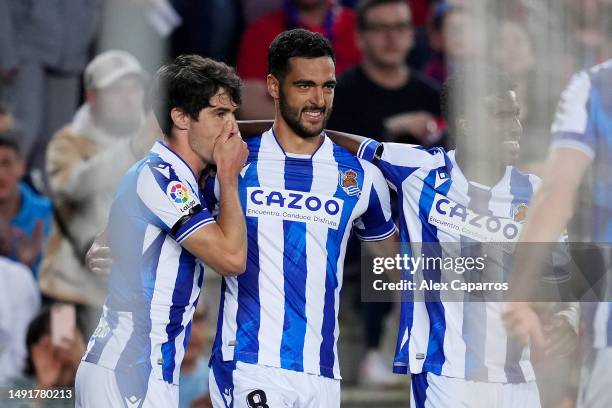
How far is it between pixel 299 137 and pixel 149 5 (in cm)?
73

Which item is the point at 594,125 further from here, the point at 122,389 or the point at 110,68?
the point at 110,68

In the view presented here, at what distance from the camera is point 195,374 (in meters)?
5.79

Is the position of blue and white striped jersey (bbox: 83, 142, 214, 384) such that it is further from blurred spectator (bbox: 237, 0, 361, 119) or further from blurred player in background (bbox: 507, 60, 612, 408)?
blurred spectator (bbox: 237, 0, 361, 119)

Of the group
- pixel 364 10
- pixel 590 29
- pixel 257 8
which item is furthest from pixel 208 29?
pixel 590 29

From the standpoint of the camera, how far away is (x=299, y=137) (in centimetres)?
440

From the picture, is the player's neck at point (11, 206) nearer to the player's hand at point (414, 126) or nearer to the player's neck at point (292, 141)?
the player's neck at point (292, 141)

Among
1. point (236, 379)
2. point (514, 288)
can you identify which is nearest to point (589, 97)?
point (514, 288)

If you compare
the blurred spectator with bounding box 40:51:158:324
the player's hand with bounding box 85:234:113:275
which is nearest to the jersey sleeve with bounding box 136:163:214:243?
the player's hand with bounding box 85:234:113:275

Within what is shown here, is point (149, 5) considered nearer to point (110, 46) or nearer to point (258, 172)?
point (110, 46)

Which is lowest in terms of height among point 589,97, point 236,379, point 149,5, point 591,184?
point 236,379

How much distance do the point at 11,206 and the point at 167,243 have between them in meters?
1.66

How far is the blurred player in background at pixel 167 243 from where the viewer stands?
160 inches

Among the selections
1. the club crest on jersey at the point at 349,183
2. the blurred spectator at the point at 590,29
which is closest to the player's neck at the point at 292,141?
the club crest on jersey at the point at 349,183

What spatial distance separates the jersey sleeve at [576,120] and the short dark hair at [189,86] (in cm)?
113
